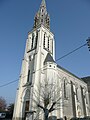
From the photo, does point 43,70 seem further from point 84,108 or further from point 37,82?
point 84,108

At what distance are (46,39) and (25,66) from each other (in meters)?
9.94

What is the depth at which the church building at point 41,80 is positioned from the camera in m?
26.6

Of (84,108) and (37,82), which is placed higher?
(37,82)

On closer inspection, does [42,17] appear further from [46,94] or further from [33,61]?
[46,94]

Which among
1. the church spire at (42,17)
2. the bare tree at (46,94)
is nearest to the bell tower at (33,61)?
the church spire at (42,17)

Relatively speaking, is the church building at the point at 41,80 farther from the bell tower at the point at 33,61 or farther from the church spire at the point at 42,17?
the church spire at the point at 42,17

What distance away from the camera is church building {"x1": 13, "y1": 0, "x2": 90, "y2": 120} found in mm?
26584

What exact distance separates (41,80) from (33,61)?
19.9ft

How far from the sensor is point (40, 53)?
31562mm

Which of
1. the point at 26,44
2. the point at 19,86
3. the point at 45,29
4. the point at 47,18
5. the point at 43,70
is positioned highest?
the point at 47,18

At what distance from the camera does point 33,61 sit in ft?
105

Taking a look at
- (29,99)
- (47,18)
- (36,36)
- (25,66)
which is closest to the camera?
(29,99)

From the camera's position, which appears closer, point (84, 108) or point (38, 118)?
point (38, 118)

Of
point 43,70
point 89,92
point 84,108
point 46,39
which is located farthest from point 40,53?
point 89,92
